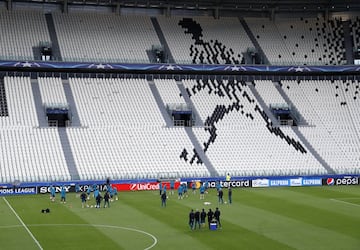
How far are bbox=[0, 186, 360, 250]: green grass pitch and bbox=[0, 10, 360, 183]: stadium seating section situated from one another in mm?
8300

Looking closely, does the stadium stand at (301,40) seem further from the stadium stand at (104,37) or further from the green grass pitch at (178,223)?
the green grass pitch at (178,223)

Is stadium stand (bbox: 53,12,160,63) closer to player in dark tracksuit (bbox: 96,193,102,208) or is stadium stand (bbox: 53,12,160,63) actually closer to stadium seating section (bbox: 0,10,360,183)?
stadium seating section (bbox: 0,10,360,183)

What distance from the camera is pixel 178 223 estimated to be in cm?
3466

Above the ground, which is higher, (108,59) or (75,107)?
(108,59)

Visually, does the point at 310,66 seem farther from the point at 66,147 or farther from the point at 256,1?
the point at 66,147

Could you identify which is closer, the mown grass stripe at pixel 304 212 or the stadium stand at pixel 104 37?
the mown grass stripe at pixel 304 212

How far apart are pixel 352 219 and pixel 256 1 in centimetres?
4443

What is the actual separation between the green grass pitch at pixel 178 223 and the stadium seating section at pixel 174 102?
830cm

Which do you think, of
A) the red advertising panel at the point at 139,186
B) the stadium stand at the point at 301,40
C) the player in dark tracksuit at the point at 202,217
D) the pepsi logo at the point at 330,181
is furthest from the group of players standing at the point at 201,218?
the stadium stand at the point at 301,40

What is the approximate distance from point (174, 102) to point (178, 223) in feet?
105

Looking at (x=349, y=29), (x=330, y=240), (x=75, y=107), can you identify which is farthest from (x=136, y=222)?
(x=349, y=29)

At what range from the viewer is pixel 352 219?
36125mm

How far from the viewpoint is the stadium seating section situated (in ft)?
186

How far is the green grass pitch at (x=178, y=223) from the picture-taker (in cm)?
2877
